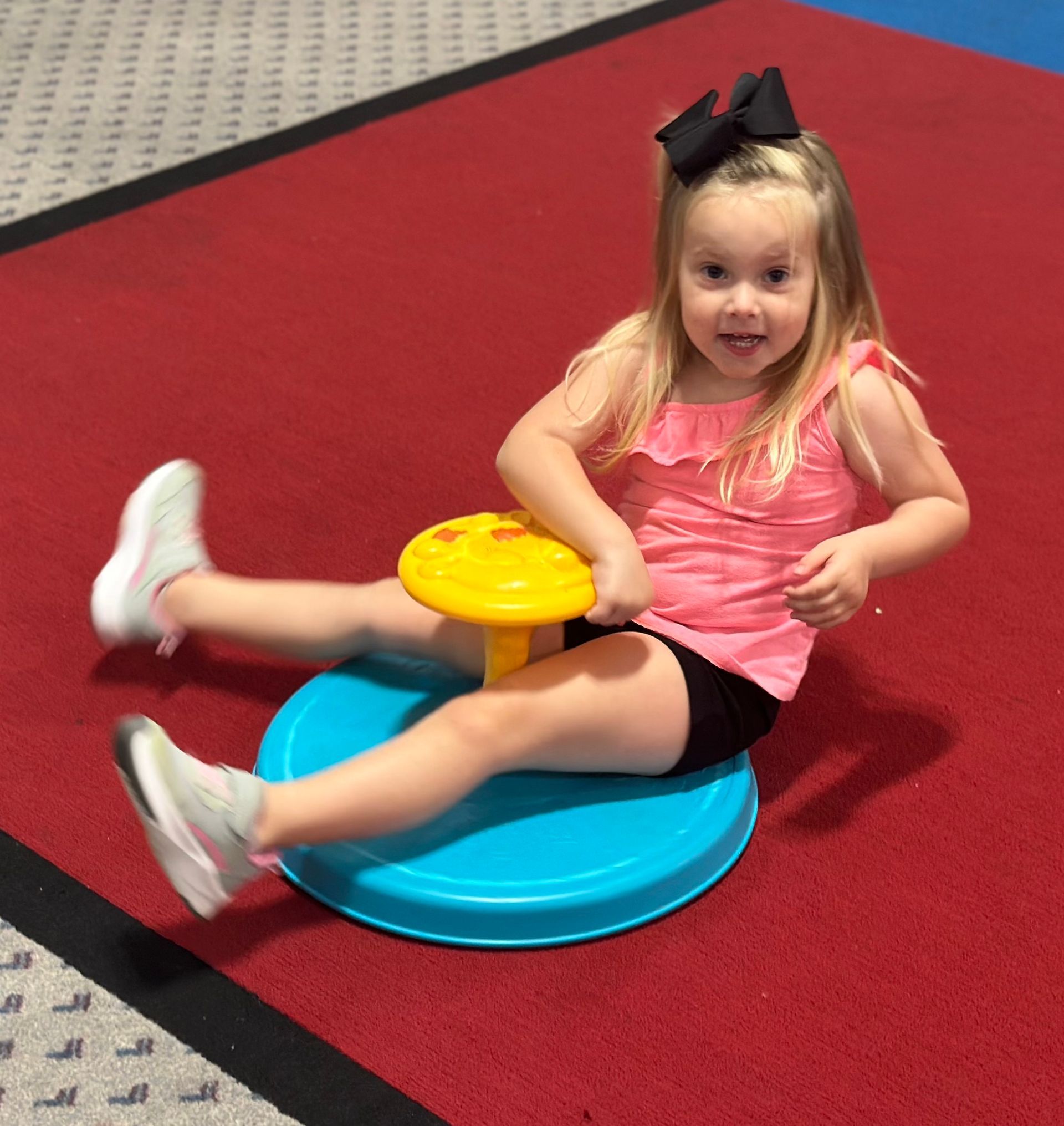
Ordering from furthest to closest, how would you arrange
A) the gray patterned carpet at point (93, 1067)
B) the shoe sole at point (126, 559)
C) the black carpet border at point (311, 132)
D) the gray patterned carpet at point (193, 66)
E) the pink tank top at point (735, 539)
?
the gray patterned carpet at point (193, 66) → the black carpet border at point (311, 132) → the shoe sole at point (126, 559) → the pink tank top at point (735, 539) → the gray patterned carpet at point (93, 1067)

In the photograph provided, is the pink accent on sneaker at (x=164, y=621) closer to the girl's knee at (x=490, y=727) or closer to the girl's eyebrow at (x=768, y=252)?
the girl's knee at (x=490, y=727)

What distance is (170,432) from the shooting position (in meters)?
1.62

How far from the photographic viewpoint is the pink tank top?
3.69 feet

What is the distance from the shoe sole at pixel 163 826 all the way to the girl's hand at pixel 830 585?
1.38 feet

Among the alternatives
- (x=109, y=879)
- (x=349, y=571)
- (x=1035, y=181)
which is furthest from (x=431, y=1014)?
(x=1035, y=181)

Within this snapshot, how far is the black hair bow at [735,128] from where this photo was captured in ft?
3.48

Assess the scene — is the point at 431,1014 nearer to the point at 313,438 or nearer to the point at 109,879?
the point at 109,879

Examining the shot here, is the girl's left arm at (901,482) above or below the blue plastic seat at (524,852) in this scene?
above

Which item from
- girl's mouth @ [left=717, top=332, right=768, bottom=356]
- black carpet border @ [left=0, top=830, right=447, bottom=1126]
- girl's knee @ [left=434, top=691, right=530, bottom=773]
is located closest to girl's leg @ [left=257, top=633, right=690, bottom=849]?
girl's knee @ [left=434, top=691, right=530, bottom=773]

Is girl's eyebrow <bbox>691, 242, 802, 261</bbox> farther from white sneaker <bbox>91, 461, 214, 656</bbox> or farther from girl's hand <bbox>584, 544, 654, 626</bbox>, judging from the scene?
white sneaker <bbox>91, 461, 214, 656</bbox>

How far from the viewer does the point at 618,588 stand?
1.04 meters

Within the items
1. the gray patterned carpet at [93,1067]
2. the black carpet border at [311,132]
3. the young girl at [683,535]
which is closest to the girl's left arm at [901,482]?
the young girl at [683,535]

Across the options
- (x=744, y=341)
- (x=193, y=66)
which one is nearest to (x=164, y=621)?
(x=744, y=341)

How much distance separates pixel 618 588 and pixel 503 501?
0.51 metres
